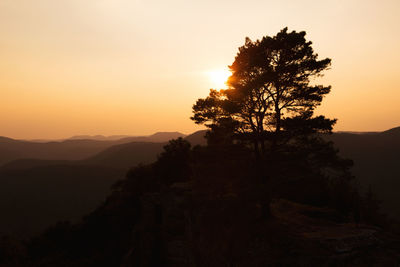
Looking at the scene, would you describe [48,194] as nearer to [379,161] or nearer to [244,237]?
[244,237]

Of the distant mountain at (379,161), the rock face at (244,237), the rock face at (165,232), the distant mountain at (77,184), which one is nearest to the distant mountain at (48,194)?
the distant mountain at (77,184)

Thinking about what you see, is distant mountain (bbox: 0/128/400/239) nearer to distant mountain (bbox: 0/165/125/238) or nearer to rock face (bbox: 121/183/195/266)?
distant mountain (bbox: 0/165/125/238)

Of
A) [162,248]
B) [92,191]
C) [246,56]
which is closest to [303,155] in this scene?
[246,56]

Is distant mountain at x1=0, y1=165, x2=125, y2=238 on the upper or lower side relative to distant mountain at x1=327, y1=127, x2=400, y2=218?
lower

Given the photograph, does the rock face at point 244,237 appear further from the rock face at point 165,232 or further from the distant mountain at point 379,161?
the distant mountain at point 379,161

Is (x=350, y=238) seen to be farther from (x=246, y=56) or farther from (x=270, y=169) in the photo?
(x=246, y=56)

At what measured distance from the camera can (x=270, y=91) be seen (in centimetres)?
1672

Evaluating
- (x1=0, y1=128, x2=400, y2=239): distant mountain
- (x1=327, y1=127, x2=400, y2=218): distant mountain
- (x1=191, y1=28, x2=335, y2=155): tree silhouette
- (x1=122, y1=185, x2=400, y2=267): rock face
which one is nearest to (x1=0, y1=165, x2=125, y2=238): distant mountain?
(x1=0, y1=128, x2=400, y2=239): distant mountain

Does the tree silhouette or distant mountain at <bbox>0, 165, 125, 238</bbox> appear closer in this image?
the tree silhouette

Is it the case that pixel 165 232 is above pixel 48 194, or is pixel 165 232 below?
above

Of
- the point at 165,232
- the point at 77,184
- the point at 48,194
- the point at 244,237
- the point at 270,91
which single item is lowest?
the point at 48,194

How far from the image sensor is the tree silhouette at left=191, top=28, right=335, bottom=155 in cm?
1573

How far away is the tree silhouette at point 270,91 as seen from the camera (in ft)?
51.6

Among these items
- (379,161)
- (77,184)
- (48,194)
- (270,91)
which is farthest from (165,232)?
(379,161)
